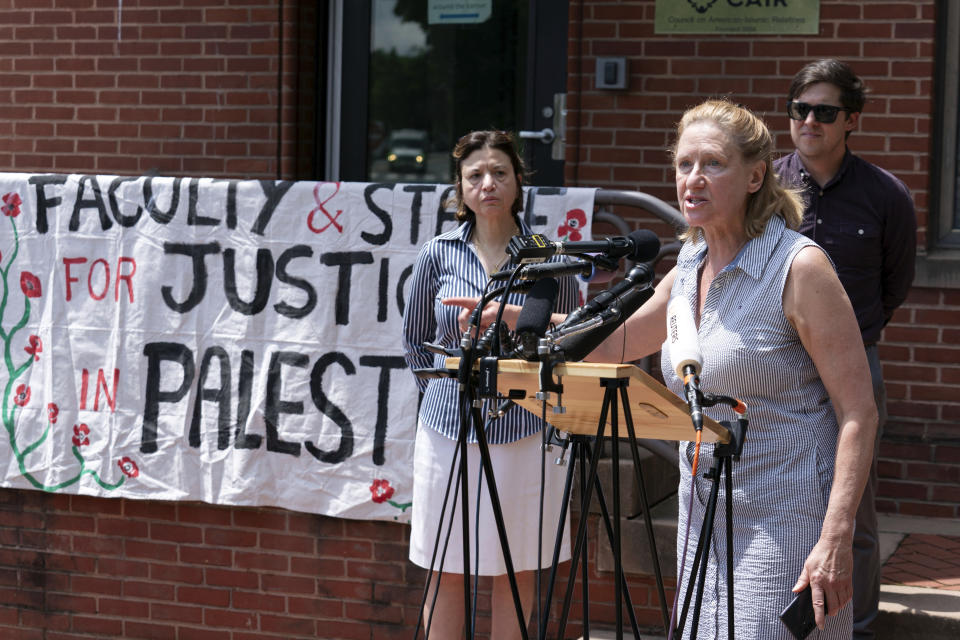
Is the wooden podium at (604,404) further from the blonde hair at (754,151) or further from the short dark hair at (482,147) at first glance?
the short dark hair at (482,147)

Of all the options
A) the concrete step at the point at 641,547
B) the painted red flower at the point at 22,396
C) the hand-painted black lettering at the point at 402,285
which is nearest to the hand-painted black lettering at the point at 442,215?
the hand-painted black lettering at the point at 402,285

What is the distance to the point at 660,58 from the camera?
596 centimetres

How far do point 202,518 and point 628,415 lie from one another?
3546mm

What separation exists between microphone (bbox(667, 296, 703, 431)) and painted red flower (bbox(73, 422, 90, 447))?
3.70m

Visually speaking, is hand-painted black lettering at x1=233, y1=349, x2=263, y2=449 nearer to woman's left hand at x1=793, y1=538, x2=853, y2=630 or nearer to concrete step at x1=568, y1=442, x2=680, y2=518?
concrete step at x1=568, y1=442, x2=680, y2=518

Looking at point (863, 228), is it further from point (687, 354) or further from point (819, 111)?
point (687, 354)

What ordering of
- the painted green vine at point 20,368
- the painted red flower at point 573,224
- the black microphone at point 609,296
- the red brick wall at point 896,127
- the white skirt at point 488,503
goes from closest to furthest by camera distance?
the black microphone at point 609,296 < the white skirt at point 488,503 < the painted red flower at point 573,224 < the painted green vine at point 20,368 < the red brick wall at point 896,127

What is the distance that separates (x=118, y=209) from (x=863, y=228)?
3.16 meters

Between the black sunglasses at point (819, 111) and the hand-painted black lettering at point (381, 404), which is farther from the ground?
the black sunglasses at point (819, 111)

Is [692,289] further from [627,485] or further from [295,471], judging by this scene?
[295,471]

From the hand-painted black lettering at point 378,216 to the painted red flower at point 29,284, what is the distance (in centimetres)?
161

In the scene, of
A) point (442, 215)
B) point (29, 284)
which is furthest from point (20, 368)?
point (442, 215)

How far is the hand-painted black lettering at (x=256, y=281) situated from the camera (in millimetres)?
5164


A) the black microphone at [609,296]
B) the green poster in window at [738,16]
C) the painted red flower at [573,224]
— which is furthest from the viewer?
the green poster in window at [738,16]
